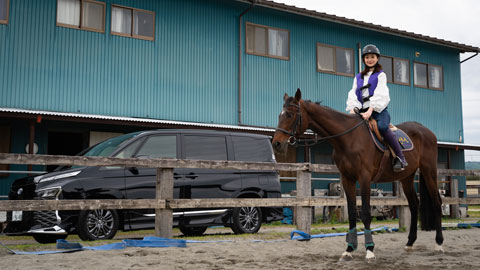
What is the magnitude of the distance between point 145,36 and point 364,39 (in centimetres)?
950

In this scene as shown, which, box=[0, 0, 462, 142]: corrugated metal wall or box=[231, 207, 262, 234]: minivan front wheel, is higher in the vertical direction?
box=[0, 0, 462, 142]: corrugated metal wall

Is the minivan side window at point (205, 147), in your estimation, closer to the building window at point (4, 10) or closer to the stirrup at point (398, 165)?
the stirrup at point (398, 165)

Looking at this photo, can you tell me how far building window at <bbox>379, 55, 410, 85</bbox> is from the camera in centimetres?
2134

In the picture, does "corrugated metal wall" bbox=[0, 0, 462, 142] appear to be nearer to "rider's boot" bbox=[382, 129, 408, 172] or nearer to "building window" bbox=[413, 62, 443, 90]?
"building window" bbox=[413, 62, 443, 90]

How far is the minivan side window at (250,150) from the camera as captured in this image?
1064cm

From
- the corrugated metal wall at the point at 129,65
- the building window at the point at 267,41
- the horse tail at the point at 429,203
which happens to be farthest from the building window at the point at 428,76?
the horse tail at the point at 429,203

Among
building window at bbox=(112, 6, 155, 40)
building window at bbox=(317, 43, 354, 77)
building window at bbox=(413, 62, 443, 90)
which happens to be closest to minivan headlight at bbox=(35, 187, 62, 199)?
building window at bbox=(112, 6, 155, 40)

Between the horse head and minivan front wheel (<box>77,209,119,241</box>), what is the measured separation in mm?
3718

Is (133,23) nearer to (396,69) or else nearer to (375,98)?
(375,98)

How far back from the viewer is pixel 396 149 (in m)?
7.06

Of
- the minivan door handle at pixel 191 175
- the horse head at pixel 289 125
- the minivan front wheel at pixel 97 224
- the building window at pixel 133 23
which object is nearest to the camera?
the horse head at pixel 289 125

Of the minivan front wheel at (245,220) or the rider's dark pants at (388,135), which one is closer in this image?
the rider's dark pants at (388,135)

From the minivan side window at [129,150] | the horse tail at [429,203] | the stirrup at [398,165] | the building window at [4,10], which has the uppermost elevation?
the building window at [4,10]

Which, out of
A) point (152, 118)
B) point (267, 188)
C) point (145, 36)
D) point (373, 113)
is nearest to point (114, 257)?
point (373, 113)
